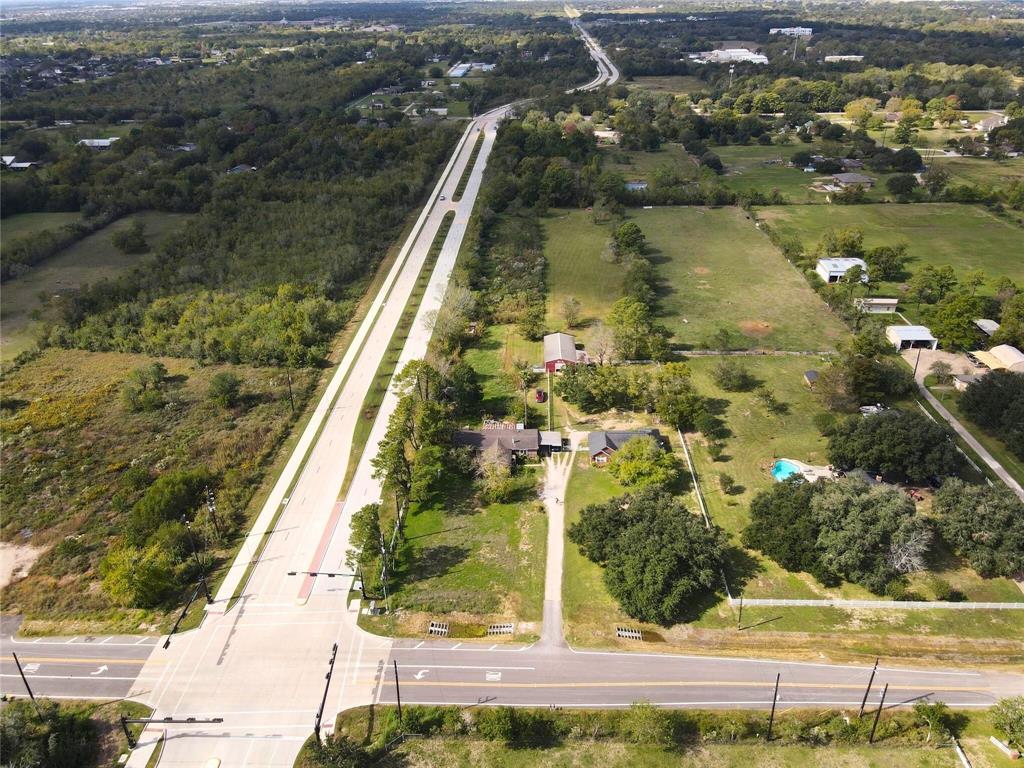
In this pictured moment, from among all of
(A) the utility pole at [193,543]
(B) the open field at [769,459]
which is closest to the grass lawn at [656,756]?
(B) the open field at [769,459]

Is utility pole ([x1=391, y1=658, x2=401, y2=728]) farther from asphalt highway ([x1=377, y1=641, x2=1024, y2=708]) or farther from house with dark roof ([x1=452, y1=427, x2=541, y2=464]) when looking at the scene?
house with dark roof ([x1=452, y1=427, x2=541, y2=464])

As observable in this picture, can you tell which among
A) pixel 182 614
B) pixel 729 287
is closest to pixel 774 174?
pixel 729 287

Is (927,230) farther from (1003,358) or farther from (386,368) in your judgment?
(386,368)

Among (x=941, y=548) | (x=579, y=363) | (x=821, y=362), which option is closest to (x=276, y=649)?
(x=579, y=363)

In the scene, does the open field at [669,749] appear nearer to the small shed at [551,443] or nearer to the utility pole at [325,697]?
the utility pole at [325,697]

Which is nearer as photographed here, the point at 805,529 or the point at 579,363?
the point at 805,529

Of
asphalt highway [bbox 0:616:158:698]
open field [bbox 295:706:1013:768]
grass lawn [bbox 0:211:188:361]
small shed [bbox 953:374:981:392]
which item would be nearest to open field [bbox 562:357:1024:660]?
open field [bbox 295:706:1013:768]

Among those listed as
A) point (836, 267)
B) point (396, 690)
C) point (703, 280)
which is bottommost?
point (396, 690)

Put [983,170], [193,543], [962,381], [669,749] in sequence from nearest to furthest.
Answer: [669,749]
[193,543]
[962,381]
[983,170]

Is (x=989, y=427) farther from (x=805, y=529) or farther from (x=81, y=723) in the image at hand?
Result: (x=81, y=723)
